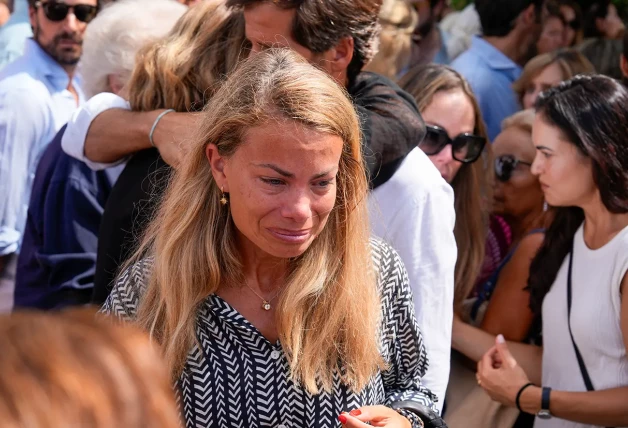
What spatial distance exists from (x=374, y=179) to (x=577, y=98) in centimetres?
93

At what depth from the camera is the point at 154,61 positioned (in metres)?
2.46

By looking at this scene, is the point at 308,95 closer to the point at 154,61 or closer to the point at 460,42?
the point at 154,61

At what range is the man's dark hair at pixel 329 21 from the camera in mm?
2359

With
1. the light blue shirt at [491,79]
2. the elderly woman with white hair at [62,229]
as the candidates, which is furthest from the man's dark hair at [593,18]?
the elderly woman with white hair at [62,229]

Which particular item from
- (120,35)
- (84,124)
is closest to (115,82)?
(120,35)

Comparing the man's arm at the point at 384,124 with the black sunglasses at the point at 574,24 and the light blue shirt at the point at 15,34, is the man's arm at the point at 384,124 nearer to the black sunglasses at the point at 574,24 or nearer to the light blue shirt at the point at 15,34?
the light blue shirt at the point at 15,34

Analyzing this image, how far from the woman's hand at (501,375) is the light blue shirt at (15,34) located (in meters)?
3.34

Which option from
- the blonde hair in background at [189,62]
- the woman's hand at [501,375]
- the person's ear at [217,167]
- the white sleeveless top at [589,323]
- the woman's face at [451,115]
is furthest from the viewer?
the woman's face at [451,115]

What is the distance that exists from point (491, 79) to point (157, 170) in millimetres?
3606

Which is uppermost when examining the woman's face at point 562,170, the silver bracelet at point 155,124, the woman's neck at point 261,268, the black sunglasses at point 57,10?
the silver bracelet at point 155,124

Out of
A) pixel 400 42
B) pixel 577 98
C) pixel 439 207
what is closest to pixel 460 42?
pixel 400 42

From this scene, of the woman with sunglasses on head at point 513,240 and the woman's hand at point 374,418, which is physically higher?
the woman's hand at point 374,418

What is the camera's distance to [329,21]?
239 centimetres

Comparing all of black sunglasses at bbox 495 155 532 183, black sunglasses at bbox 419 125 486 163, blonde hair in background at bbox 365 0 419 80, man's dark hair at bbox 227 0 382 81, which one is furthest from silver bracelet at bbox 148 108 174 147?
blonde hair in background at bbox 365 0 419 80
